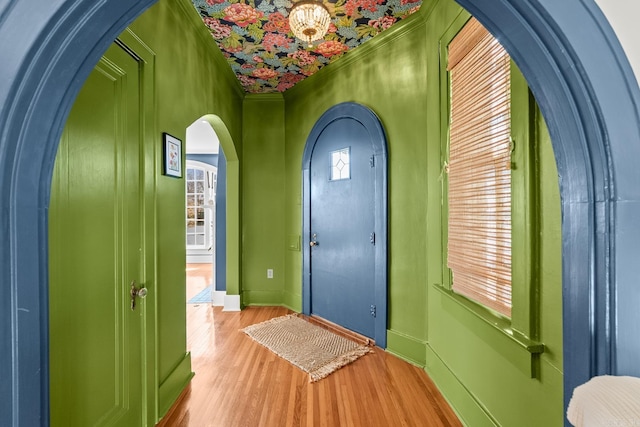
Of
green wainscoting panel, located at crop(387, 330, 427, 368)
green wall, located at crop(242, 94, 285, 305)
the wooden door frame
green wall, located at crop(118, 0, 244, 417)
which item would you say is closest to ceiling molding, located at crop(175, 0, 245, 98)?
green wall, located at crop(118, 0, 244, 417)

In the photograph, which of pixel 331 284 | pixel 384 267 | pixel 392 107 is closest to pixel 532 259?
pixel 384 267

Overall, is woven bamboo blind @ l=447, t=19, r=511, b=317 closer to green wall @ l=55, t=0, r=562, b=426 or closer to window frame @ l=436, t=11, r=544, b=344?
window frame @ l=436, t=11, r=544, b=344

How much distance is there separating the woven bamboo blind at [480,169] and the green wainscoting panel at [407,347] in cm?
85

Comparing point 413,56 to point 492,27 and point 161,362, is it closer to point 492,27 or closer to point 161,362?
point 492,27

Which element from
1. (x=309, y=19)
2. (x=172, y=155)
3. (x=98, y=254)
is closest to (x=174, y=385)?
(x=98, y=254)

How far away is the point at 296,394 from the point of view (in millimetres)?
2092

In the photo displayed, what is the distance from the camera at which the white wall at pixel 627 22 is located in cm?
64

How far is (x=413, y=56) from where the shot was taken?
2.50 m

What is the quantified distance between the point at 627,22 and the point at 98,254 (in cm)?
186

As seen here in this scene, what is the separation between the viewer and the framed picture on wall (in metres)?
1.90

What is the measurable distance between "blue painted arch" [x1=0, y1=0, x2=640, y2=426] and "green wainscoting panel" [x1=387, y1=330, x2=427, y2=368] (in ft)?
6.11

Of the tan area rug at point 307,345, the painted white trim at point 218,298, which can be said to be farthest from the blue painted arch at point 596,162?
the painted white trim at point 218,298

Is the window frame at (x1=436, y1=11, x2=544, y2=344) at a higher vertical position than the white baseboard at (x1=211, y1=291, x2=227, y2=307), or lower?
higher

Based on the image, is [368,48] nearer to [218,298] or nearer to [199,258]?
[218,298]
